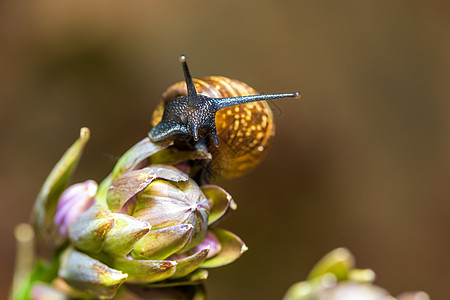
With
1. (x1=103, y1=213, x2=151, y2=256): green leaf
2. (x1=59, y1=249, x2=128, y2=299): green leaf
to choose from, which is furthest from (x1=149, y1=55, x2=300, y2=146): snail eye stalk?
(x1=59, y1=249, x2=128, y2=299): green leaf

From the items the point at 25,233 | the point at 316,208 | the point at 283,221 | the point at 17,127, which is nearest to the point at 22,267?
the point at 25,233

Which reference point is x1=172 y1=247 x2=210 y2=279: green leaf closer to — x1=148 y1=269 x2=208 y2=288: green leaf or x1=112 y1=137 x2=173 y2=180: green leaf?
x1=148 y1=269 x2=208 y2=288: green leaf

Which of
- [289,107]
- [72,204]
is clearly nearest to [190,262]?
[72,204]

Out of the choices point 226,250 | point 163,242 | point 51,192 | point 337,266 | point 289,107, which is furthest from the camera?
point 289,107

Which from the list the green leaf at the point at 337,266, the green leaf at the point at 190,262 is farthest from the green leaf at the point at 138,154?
the green leaf at the point at 337,266

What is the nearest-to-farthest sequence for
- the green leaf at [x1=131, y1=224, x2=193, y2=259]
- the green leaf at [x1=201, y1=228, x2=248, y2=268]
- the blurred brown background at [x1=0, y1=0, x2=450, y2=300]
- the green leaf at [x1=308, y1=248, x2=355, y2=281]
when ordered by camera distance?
1. the green leaf at [x1=131, y1=224, x2=193, y2=259]
2. the green leaf at [x1=201, y1=228, x2=248, y2=268]
3. the green leaf at [x1=308, y1=248, x2=355, y2=281]
4. the blurred brown background at [x1=0, y1=0, x2=450, y2=300]

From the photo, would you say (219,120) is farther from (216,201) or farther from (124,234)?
(124,234)

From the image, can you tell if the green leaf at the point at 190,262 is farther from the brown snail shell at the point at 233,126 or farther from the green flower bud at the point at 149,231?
the brown snail shell at the point at 233,126
